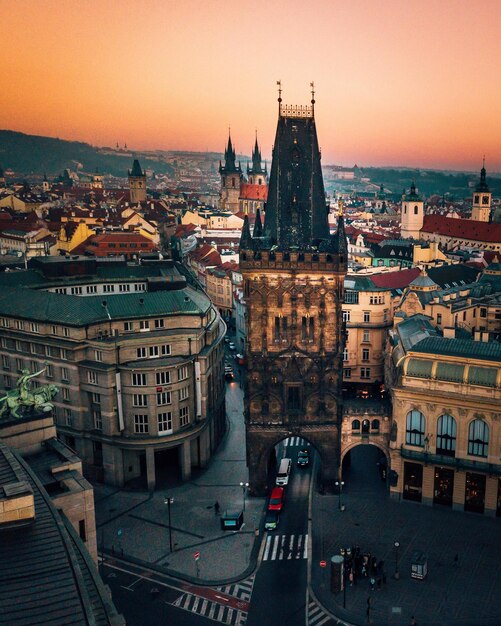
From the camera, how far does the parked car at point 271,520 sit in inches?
3172

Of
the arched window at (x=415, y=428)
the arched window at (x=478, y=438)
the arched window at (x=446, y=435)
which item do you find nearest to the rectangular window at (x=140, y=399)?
the arched window at (x=415, y=428)

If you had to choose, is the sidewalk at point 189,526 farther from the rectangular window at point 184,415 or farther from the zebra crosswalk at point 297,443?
the zebra crosswalk at point 297,443

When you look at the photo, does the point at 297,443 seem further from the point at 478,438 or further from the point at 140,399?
the point at 478,438

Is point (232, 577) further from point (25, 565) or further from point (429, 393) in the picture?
point (25, 565)

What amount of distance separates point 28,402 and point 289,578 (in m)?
32.8

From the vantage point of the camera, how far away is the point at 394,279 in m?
147

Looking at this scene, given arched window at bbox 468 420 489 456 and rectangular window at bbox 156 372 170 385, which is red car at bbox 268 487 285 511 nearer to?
rectangular window at bbox 156 372 170 385

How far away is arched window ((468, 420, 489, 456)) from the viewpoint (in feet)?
266

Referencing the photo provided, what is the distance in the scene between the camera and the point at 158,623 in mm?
63188

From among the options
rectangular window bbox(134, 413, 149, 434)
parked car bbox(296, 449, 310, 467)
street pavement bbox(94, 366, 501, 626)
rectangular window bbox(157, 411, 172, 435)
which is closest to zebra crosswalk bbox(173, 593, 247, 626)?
street pavement bbox(94, 366, 501, 626)

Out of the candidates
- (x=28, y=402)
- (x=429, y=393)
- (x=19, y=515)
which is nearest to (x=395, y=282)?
(x=429, y=393)

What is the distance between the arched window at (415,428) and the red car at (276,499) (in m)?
17.7

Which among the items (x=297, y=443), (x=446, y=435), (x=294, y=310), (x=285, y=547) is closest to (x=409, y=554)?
(x=285, y=547)

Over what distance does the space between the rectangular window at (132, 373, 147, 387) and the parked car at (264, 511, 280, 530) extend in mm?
23593
